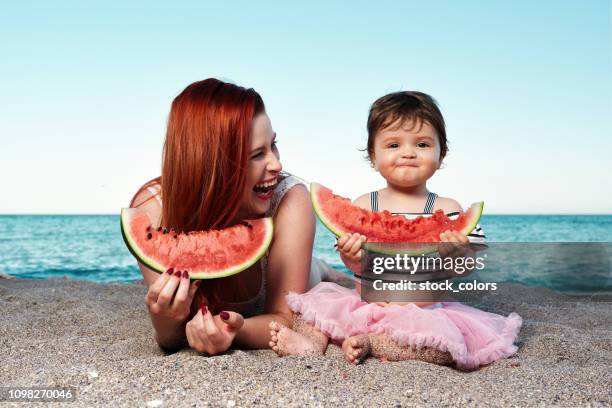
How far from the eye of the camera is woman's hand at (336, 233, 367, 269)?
2982 mm

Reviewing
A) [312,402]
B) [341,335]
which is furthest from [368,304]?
[312,402]

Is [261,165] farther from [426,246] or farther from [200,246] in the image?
[426,246]

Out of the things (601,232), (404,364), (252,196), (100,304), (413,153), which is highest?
(413,153)

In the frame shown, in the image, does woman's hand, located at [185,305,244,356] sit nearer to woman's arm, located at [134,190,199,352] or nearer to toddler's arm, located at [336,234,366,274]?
woman's arm, located at [134,190,199,352]

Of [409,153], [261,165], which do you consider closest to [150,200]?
[261,165]

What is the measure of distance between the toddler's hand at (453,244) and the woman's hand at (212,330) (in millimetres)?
1146

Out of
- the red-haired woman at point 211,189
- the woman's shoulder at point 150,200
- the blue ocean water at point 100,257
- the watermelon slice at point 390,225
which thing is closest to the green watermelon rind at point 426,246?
the watermelon slice at point 390,225

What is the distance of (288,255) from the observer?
3.34m

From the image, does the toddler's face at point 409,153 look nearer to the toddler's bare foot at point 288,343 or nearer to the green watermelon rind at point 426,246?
the green watermelon rind at point 426,246

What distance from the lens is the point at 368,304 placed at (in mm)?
3252

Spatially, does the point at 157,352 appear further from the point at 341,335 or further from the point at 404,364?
the point at 404,364

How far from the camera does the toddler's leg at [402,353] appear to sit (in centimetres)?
291

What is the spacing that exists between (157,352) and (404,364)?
1.40 metres

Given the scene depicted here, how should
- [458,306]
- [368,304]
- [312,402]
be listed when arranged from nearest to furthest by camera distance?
[312,402] → [368,304] → [458,306]
